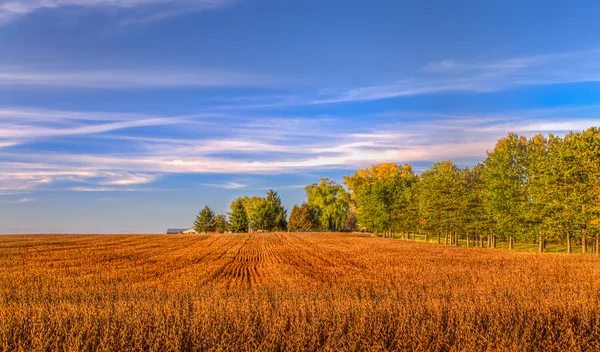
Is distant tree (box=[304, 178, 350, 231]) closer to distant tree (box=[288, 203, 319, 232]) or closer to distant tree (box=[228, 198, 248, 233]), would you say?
distant tree (box=[288, 203, 319, 232])

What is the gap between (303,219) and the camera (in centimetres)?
13238

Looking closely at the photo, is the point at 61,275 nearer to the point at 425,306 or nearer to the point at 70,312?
the point at 70,312

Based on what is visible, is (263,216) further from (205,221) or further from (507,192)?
(507,192)

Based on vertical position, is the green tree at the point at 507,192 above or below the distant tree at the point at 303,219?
above

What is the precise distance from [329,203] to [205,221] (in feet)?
133

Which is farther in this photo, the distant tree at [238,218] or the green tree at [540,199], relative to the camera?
the distant tree at [238,218]

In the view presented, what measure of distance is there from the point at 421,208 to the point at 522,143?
23619 millimetres

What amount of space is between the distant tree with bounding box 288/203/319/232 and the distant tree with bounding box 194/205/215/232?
83.6 ft

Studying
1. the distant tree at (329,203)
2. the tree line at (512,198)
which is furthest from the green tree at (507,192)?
the distant tree at (329,203)

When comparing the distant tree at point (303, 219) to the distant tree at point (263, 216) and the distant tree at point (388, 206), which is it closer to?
the distant tree at point (263, 216)

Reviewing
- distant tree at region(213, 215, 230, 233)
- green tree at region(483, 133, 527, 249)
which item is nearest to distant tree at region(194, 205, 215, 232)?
distant tree at region(213, 215, 230, 233)

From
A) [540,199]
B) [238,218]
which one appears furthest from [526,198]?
[238,218]

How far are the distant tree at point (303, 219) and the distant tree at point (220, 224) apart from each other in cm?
2115

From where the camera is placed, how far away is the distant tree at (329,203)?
12688cm
